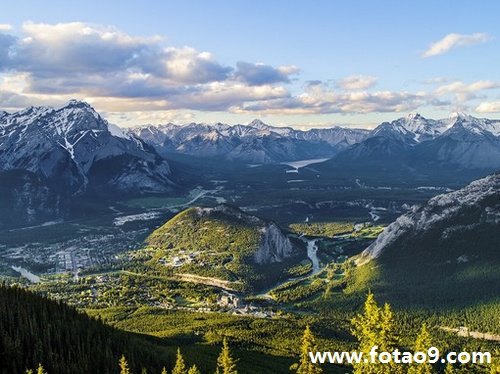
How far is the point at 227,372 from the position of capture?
233 ft

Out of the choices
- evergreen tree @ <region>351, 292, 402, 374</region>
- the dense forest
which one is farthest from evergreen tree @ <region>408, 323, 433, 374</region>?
the dense forest

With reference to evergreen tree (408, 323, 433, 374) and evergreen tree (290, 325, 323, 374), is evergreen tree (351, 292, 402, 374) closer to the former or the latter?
evergreen tree (408, 323, 433, 374)

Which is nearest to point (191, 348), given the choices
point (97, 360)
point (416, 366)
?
point (97, 360)

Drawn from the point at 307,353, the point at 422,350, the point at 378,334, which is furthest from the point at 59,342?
the point at 422,350

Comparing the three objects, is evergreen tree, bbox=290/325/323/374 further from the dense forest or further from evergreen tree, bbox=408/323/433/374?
the dense forest

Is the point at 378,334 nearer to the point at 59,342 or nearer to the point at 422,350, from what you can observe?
the point at 422,350

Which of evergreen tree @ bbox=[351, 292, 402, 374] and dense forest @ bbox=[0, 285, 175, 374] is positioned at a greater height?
evergreen tree @ bbox=[351, 292, 402, 374]

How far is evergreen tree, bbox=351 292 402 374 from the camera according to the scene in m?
62.2

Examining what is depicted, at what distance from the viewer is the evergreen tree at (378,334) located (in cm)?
6225

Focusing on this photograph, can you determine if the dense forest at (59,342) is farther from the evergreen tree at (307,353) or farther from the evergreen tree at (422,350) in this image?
the evergreen tree at (422,350)

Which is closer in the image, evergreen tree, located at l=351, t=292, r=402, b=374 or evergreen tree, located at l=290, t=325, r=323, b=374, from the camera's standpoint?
evergreen tree, located at l=351, t=292, r=402, b=374

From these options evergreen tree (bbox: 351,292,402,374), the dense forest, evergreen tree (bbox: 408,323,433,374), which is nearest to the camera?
evergreen tree (bbox: 351,292,402,374)

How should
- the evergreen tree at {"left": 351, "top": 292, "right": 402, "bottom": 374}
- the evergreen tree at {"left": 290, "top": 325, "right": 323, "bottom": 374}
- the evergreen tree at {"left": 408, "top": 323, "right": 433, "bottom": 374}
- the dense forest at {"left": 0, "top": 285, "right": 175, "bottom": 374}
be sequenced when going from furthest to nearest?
the dense forest at {"left": 0, "top": 285, "right": 175, "bottom": 374}, the evergreen tree at {"left": 290, "top": 325, "right": 323, "bottom": 374}, the evergreen tree at {"left": 408, "top": 323, "right": 433, "bottom": 374}, the evergreen tree at {"left": 351, "top": 292, "right": 402, "bottom": 374}

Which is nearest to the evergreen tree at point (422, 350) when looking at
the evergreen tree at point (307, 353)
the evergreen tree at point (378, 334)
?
the evergreen tree at point (378, 334)
